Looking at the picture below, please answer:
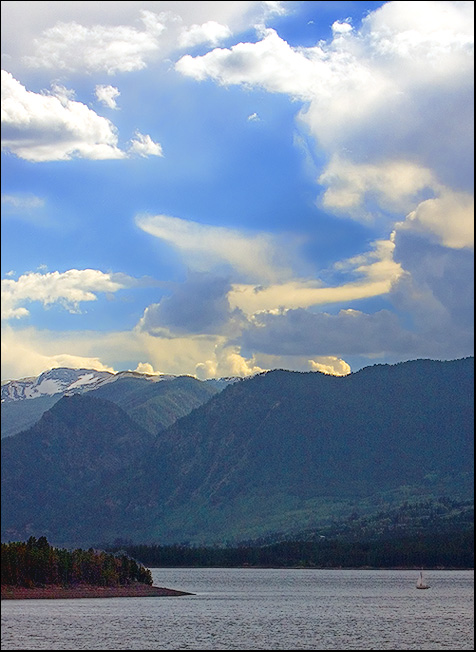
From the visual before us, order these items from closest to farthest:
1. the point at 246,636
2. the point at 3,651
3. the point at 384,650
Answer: the point at 3,651
the point at 384,650
the point at 246,636

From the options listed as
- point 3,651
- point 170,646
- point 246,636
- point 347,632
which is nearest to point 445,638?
point 347,632

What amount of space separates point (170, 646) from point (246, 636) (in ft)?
65.5

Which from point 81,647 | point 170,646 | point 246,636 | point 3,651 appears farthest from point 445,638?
point 3,651

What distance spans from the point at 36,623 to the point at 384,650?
222ft

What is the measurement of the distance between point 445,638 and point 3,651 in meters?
→ 75.2

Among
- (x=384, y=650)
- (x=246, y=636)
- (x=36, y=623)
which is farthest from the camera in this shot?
(x=36, y=623)

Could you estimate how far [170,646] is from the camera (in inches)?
6186

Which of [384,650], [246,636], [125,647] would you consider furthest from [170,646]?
[384,650]

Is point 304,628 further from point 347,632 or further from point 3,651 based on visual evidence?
point 3,651

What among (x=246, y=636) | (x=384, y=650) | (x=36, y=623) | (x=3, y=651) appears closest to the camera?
(x=3, y=651)

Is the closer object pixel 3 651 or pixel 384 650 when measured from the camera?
pixel 3 651

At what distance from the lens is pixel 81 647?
15112cm

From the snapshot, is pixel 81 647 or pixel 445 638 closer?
pixel 81 647

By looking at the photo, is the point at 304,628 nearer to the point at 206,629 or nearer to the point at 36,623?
the point at 206,629
